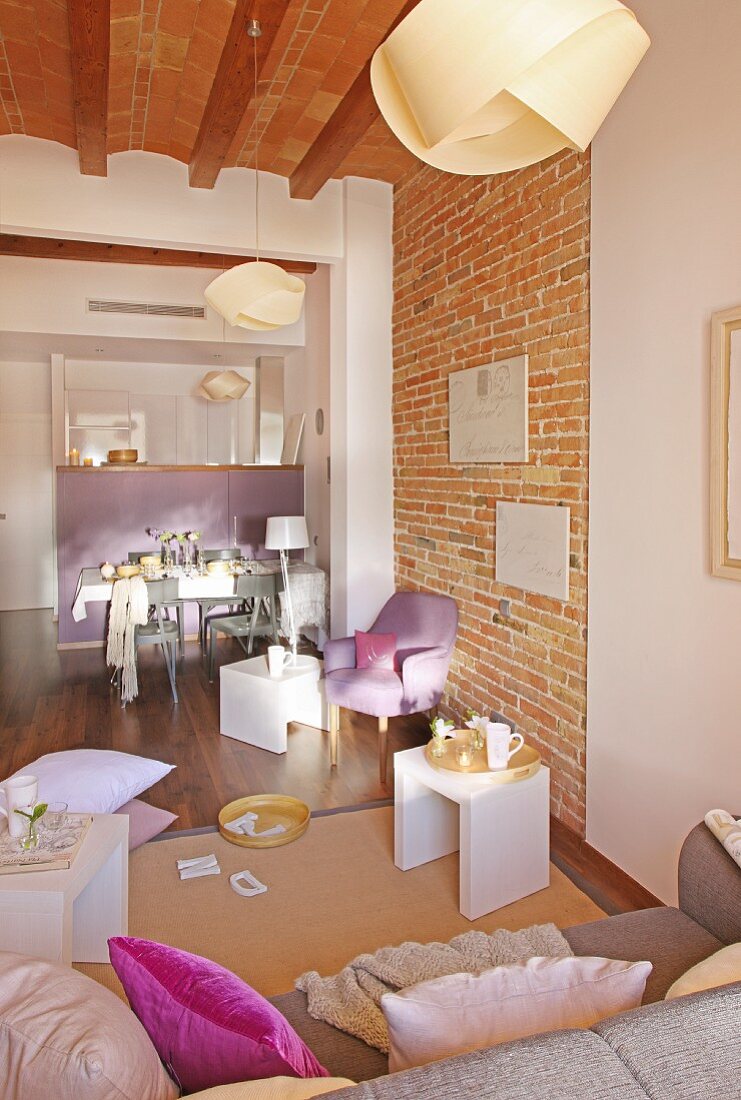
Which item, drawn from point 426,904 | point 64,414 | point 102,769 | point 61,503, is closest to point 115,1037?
point 426,904

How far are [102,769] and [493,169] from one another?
2709mm

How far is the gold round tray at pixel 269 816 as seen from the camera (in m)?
3.49

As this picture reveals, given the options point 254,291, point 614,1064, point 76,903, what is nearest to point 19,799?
point 76,903

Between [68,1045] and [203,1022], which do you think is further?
[203,1022]

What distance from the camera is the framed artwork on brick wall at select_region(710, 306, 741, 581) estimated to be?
2471 mm

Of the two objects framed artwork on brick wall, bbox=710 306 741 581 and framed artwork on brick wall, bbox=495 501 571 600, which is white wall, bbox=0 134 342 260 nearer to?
framed artwork on brick wall, bbox=495 501 571 600

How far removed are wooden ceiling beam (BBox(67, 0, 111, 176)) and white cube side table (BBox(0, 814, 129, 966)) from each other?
3.11 m

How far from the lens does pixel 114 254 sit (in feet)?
23.5

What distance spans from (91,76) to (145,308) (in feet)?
13.4

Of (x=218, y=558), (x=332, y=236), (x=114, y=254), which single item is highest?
(x=114, y=254)

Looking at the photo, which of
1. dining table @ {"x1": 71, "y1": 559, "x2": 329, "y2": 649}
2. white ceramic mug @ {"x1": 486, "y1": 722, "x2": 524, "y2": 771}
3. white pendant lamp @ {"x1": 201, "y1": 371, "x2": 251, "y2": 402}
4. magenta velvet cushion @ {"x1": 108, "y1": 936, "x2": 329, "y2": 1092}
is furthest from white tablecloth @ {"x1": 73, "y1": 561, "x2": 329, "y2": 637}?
magenta velvet cushion @ {"x1": 108, "y1": 936, "x2": 329, "y2": 1092}

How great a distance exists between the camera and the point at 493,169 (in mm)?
1758

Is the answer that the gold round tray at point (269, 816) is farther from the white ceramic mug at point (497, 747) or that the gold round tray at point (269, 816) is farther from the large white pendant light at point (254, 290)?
the large white pendant light at point (254, 290)

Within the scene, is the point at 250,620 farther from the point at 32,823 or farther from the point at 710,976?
the point at 710,976
